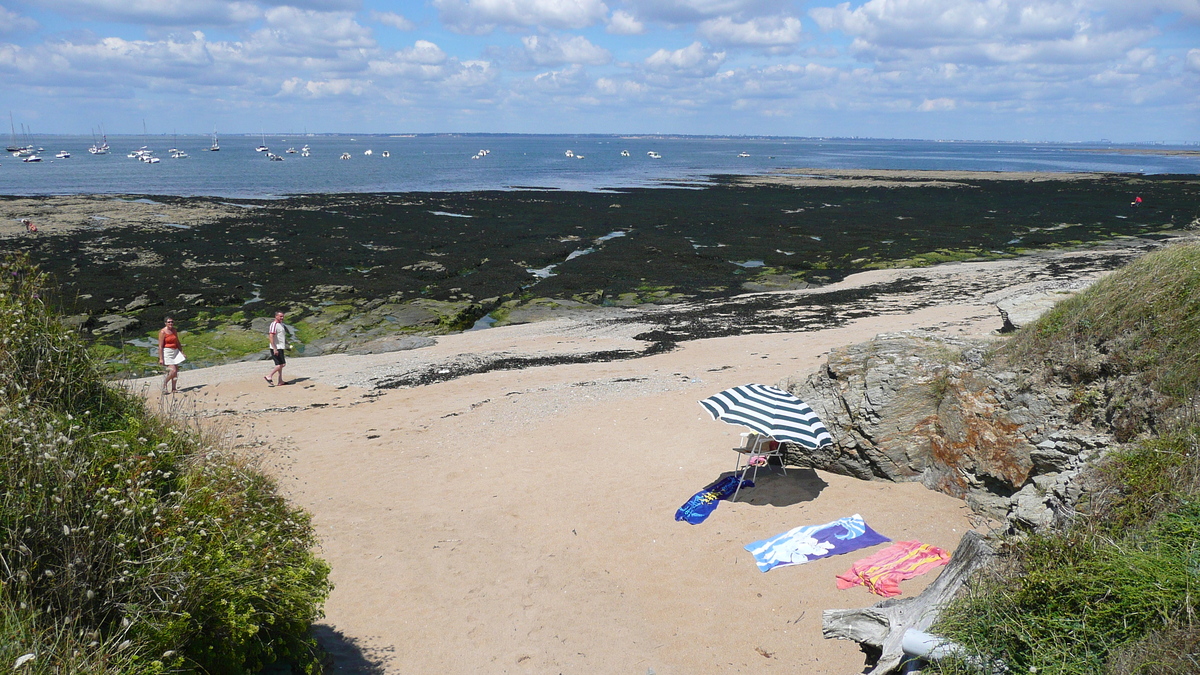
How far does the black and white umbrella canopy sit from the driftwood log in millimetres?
3575

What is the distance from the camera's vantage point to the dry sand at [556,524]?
271 inches

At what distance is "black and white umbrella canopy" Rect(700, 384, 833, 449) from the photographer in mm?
8961

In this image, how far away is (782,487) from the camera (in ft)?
32.5

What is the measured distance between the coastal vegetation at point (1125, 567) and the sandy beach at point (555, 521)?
6.79ft

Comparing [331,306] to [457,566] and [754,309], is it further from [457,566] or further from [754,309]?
[457,566]

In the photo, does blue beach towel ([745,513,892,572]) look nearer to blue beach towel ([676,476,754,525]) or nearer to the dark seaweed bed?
blue beach towel ([676,476,754,525])

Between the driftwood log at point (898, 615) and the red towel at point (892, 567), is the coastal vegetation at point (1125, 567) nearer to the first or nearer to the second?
the driftwood log at point (898, 615)

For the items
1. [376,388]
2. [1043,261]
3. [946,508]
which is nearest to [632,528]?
[946,508]

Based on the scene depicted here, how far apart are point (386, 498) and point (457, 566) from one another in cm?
255

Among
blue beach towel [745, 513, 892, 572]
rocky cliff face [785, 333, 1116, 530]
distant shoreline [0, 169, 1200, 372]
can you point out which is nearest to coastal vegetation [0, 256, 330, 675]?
blue beach towel [745, 513, 892, 572]

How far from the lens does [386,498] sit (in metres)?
10.6

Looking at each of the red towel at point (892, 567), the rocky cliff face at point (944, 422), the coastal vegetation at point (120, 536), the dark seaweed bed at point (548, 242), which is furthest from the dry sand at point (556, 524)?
the dark seaweed bed at point (548, 242)

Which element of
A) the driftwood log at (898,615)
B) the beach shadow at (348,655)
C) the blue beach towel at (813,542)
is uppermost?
the driftwood log at (898,615)

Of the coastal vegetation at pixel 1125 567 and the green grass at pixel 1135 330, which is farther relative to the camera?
the green grass at pixel 1135 330
